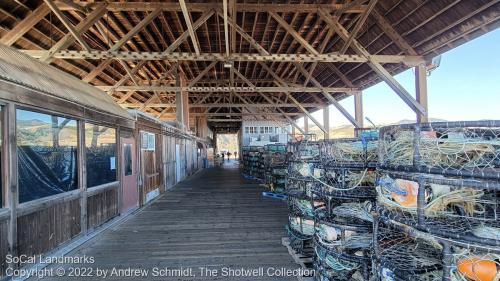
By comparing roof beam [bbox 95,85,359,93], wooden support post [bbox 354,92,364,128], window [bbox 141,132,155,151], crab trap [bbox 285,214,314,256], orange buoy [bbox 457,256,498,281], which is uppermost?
roof beam [bbox 95,85,359,93]

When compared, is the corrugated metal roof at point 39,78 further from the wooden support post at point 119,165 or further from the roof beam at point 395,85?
the roof beam at point 395,85

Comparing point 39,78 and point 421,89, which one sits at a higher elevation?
point 421,89

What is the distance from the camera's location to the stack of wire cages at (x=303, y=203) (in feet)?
14.8

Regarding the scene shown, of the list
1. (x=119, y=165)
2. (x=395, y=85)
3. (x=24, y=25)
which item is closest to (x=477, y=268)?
(x=119, y=165)

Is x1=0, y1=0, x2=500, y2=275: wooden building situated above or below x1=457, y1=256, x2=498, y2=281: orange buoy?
above

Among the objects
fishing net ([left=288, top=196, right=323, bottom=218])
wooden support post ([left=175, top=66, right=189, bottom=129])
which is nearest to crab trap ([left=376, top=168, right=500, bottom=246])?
fishing net ([left=288, top=196, right=323, bottom=218])

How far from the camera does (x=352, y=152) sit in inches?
148

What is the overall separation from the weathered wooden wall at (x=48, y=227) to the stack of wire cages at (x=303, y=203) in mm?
3990

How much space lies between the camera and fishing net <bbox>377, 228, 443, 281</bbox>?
2303 millimetres

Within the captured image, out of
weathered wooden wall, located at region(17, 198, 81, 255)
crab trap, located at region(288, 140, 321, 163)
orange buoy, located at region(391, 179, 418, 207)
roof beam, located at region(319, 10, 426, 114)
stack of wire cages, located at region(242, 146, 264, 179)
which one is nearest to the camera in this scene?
orange buoy, located at region(391, 179, 418, 207)

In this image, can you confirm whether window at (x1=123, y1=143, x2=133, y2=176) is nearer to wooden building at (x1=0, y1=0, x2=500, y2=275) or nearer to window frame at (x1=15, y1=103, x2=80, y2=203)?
wooden building at (x1=0, y1=0, x2=500, y2=275)

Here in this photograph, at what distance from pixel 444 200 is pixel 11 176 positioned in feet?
16.3

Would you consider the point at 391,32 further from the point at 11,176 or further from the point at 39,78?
the point at 11,176

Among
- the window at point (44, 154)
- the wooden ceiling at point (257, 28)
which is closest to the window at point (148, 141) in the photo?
the wooden ceiling at point (257, 28)
